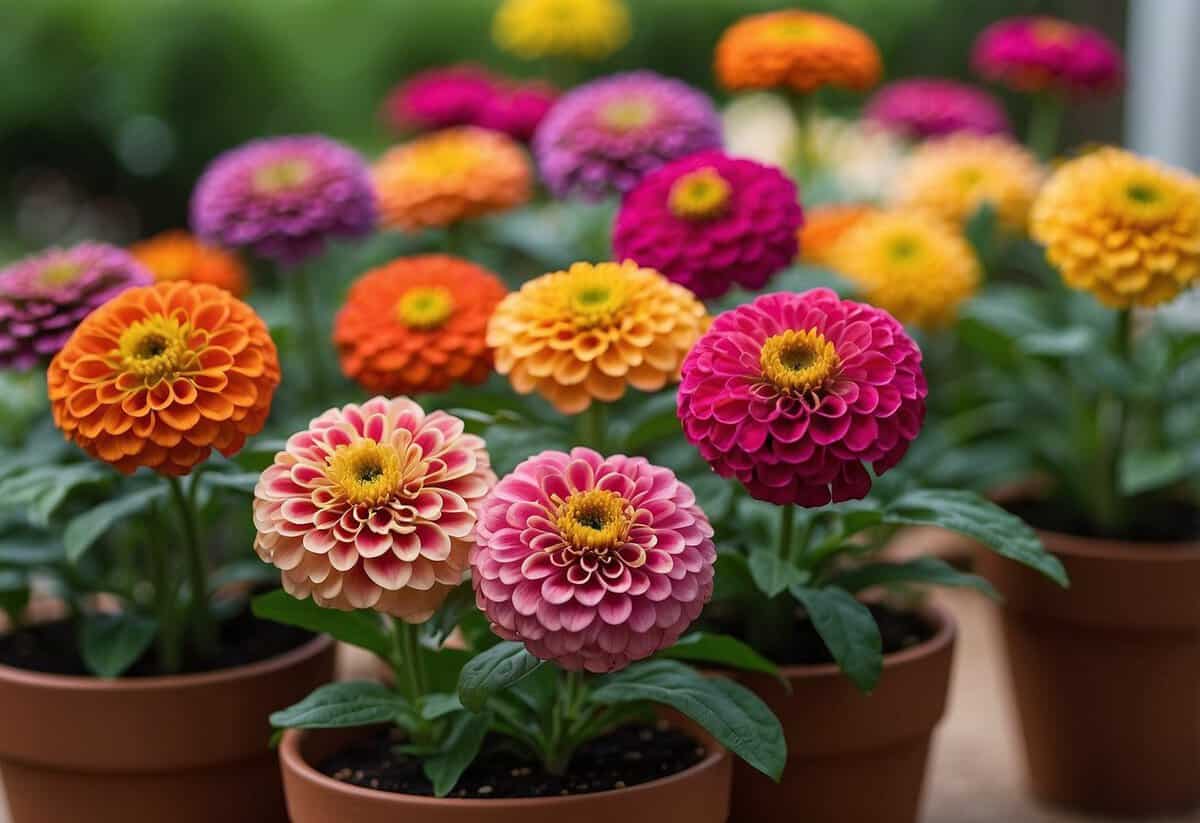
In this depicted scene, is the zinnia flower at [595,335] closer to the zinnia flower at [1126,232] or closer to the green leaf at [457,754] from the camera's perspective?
the green leaf at [457,754]

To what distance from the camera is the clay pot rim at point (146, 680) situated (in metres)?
1.39

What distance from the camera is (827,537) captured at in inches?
54.7

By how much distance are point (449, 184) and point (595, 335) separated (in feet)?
2.20

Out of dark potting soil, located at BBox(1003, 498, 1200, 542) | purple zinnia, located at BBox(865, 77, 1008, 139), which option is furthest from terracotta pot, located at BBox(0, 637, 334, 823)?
purple zinnia, located at BBox(865, 77, 1008, 139)

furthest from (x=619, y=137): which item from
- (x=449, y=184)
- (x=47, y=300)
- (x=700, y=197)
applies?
(x=47, y=300)

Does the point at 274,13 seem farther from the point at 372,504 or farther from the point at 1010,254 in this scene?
the point at 372,504

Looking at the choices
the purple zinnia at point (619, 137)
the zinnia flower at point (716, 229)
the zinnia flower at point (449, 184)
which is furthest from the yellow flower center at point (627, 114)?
the zinnia flower at point (716, 229)

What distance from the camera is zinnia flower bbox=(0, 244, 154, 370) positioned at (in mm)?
1404

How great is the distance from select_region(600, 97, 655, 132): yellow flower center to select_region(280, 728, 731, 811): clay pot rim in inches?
28.6

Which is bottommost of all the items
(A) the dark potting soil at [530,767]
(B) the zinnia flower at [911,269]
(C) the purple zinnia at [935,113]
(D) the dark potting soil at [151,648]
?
(A) the dark potting soil at [530,767]

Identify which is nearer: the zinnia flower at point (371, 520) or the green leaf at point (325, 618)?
the zinnia flower at point (371, 520)

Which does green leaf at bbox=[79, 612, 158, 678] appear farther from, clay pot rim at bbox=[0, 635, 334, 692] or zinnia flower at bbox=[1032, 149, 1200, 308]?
zinnia flower at bbox=[1032, 149, 1200, 308]

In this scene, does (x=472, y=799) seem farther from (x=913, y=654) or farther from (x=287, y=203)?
(x=287, y=203)

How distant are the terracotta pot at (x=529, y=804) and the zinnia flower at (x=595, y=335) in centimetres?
30
